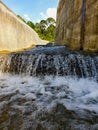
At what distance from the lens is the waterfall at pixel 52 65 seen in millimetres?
5089

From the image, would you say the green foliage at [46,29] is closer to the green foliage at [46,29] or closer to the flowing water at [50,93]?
the green foliage at [46,29]

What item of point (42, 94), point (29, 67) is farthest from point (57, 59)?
point (42, 94)

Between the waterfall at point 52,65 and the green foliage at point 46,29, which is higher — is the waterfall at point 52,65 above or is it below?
below

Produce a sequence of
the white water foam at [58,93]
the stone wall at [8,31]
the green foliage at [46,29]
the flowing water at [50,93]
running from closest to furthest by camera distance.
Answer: the flowing water at [50,93], the white water foam at [58,93], the stone wall at [8,31], the green foliage at [46,29]

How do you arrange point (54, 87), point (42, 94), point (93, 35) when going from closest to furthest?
point (42, 94) < point (54, 87) < point (93, 35)

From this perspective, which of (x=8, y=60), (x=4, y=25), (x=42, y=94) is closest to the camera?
(x=42, y=94)

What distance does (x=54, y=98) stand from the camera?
323 centimetres

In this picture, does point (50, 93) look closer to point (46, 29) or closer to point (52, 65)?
point (52, 65)

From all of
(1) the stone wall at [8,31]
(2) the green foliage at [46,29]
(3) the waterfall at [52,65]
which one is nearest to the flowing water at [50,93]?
(3) the waterfall at [52,65]

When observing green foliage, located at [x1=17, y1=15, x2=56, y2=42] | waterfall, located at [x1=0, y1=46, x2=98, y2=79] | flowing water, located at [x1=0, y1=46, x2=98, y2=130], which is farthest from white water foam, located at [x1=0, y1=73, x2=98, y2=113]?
green foliage, located at [x1=17, y1=15, x2=56, y2=42]

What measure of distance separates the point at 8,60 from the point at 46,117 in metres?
3.50

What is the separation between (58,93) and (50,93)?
0.16 m

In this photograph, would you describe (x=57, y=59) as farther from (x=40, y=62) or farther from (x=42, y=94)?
(x=42, y=94)

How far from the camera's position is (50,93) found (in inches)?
140
